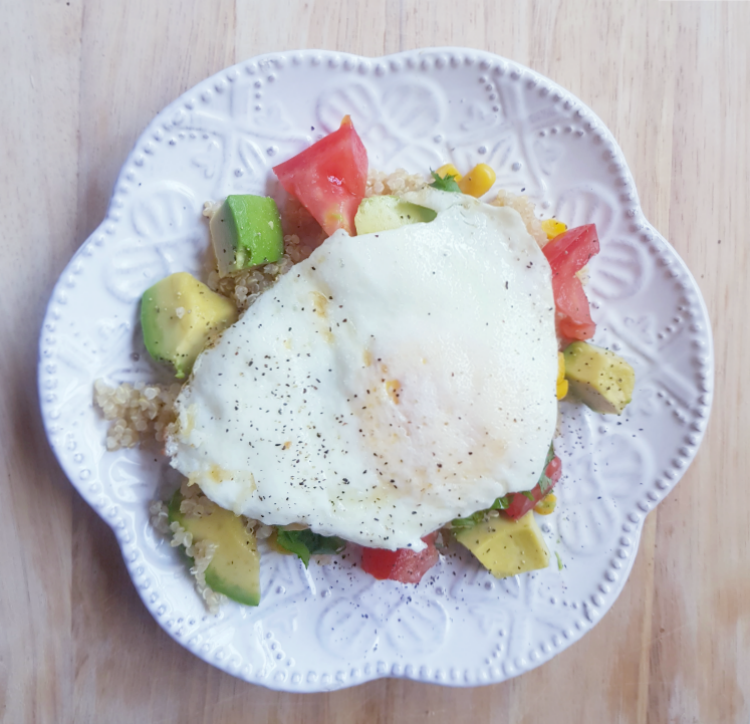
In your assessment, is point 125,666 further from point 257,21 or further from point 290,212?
point 257,21

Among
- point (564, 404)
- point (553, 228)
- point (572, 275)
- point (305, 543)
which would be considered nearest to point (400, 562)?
point (305, 543)

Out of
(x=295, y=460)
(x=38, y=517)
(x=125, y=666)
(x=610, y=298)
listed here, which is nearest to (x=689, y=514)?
(x=610, y=298)

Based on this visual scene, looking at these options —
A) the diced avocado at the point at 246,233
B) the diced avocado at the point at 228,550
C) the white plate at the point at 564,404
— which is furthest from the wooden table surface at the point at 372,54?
the diced avocado at the point at 246,233

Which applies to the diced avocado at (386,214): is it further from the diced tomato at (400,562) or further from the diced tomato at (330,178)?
the diced tomato at (400,562)

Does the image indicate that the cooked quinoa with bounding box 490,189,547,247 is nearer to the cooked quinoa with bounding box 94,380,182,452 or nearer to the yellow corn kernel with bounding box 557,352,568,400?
the yellow corn kernel with bounding box 557,352,568,400

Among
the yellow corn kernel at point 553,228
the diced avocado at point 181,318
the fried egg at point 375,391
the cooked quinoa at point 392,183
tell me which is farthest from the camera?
the yellow corn kernel at point 553,228
